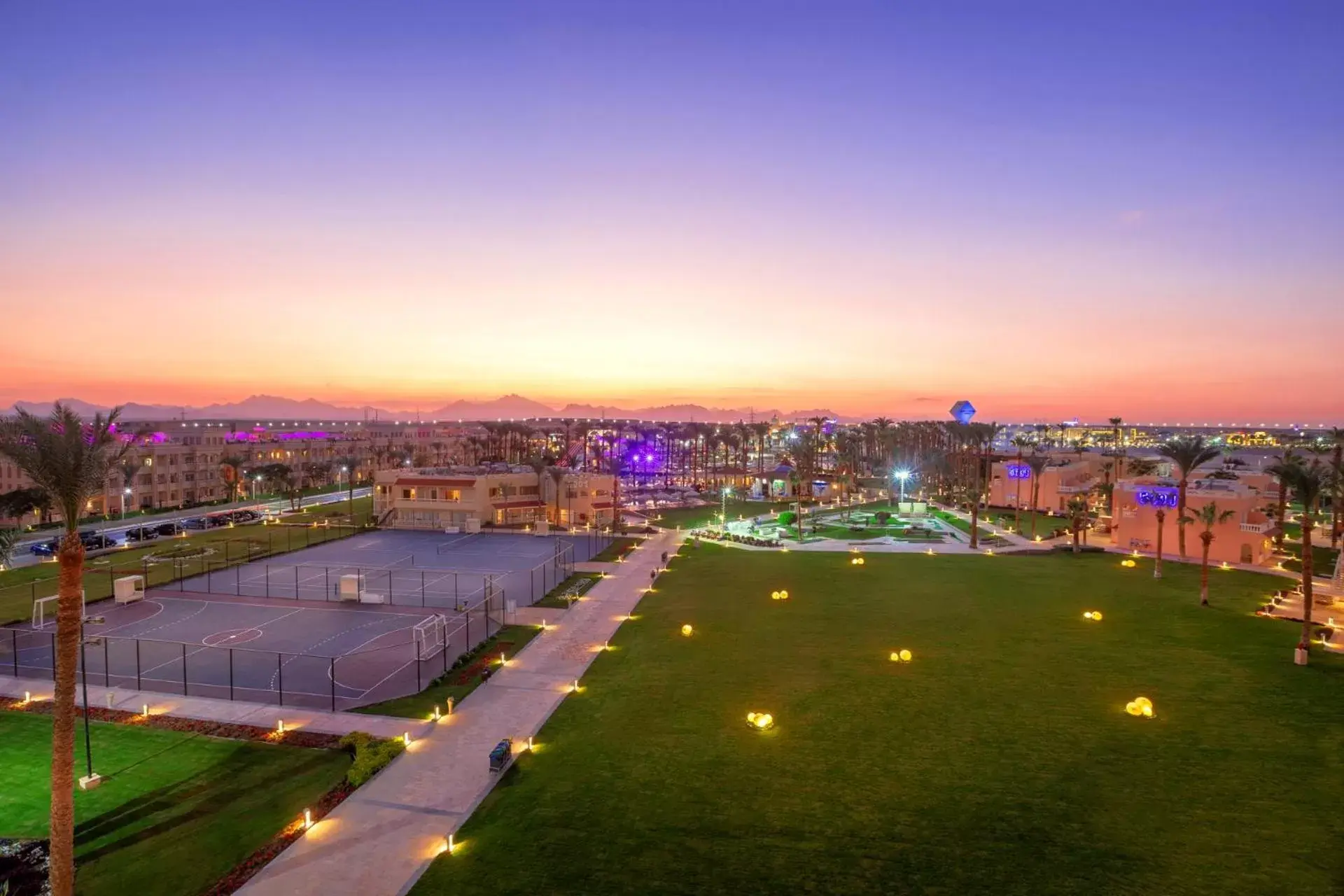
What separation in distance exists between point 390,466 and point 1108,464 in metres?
122

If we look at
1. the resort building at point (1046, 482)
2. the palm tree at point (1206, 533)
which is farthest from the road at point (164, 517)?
the resort building at point (1046, 482)

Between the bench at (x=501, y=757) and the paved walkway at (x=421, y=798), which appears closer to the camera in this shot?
the paved walkway at (x=421, y=798)

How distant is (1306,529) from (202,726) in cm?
4591

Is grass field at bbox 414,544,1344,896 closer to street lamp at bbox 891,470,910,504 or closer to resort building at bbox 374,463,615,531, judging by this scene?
resort building at bbox 374,463,615,531

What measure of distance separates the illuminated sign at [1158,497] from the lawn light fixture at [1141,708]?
123 feet

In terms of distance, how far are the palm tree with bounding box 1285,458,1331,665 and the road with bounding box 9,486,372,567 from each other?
76992mm

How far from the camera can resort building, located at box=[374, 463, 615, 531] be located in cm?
7425

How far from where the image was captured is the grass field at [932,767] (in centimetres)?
1562

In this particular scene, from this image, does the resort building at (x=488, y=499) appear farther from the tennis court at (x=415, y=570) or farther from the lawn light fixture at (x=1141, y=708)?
the lawn light fixture at (x=1141, y=708)

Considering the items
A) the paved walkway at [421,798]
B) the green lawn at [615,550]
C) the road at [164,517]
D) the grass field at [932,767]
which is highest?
the grass field at [932,767]

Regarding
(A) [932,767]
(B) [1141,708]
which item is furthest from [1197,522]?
(A) [932,767]

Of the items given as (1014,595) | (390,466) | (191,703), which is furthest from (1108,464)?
(390,466)

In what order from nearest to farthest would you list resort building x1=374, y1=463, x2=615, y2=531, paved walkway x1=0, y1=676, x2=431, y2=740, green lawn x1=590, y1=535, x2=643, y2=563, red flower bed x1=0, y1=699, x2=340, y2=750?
red flower bed x1=0, y1=699, x2=340, y2=750, paved walkway x1=0, y1=676, x2=431, y2=740, green lawn x1=590, y1=535, x2=643, y2=563, resort building x1=374, y1=463, x2=615, y2=531

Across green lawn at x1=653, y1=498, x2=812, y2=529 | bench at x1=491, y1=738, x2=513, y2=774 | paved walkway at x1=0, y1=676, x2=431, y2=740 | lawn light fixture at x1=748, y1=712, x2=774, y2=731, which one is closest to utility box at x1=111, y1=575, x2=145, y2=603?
paved walkway at x1=0, y1=676, x2=431, y2=740
